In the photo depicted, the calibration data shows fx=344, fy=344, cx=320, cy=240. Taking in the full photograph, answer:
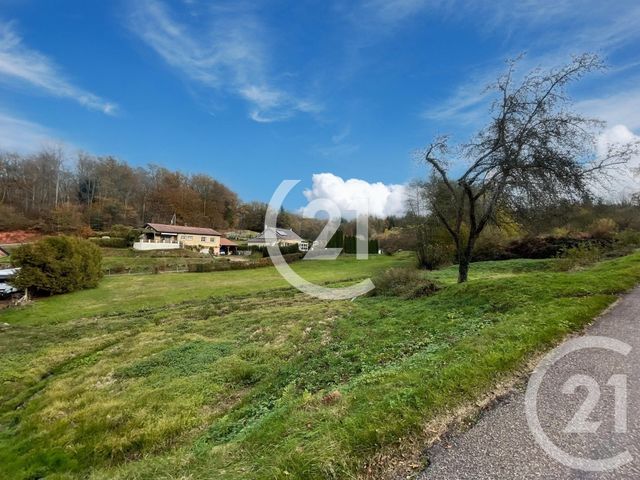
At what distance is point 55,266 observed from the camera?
2559cm

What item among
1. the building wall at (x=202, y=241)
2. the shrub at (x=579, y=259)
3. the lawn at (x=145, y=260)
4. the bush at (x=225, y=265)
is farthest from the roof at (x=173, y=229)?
the shrub at (x=579, y=259)

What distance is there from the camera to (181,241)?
6131 cm

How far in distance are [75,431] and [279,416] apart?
14.4ft

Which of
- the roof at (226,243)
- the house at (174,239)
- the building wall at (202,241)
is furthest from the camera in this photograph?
the roof at (226,243)

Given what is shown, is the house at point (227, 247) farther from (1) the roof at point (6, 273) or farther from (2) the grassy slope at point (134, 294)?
(1) the roof at point (6, 273)

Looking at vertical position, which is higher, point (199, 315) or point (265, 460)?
point (265, 460)

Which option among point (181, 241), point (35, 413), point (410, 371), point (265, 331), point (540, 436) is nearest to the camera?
point (540, 436)

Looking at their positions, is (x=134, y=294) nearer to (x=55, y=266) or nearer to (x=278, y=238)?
(x=55, y=266)

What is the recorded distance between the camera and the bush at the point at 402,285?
43.9ft

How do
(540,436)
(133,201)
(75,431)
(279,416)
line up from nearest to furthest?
(540,436)
(279,416)
(75,431)
(133,201)

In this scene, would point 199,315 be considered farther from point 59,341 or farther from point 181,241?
point 181,241

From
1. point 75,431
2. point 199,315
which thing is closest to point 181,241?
point 199,315

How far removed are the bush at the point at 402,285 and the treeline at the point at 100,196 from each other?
6131cm

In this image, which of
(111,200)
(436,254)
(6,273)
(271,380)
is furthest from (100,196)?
(271,380)
